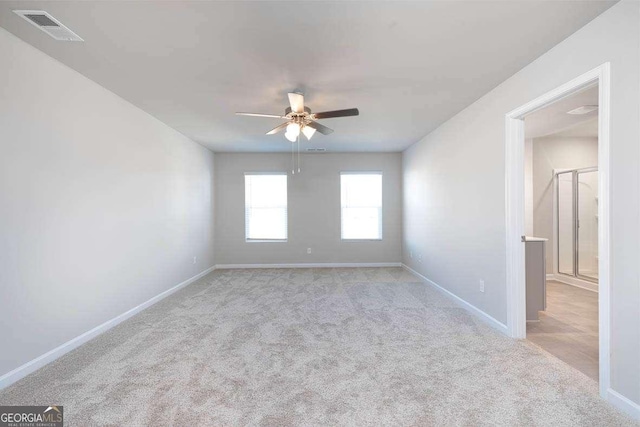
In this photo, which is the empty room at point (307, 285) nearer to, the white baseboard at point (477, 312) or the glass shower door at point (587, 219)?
the white baseboard at point (477, 312)

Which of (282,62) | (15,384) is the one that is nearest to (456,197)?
(282,62)

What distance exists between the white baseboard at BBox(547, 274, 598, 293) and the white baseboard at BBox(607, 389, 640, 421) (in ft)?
12.2

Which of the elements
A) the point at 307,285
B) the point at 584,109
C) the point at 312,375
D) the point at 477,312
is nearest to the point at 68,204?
the point at 312,375

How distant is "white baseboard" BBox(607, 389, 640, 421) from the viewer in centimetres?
175

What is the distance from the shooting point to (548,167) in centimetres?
550

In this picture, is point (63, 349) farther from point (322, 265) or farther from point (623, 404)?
point (322, 265)

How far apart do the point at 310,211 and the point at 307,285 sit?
2053 mm

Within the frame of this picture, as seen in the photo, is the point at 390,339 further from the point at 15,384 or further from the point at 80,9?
the point at 80,9

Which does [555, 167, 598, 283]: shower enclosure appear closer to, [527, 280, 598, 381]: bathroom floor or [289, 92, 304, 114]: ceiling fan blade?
[527, 280, 598, 381]: bathroom floor

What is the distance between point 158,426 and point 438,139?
A: 185 inches

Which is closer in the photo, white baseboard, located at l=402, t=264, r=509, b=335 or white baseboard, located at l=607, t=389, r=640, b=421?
white baseboard, located at l=607, t=389, r=640, b=421

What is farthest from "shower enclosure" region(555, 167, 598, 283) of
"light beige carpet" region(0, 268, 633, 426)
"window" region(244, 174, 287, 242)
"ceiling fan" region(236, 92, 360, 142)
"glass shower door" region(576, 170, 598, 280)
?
"window" region(244, 174, 287, 242)

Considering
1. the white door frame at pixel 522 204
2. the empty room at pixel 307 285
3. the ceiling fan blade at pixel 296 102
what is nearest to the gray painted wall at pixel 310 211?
the empty room at pixel 307 285

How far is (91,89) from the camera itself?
9.62ft
